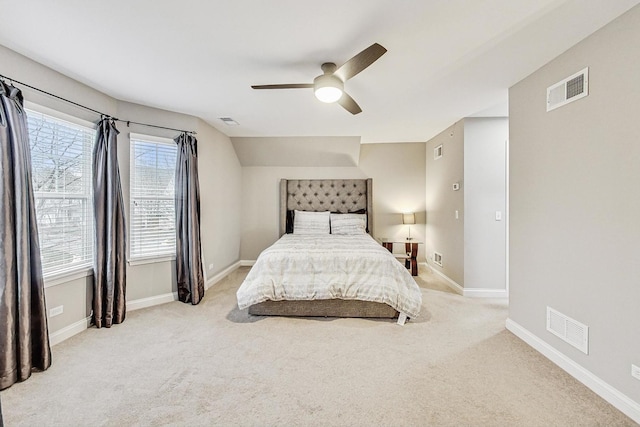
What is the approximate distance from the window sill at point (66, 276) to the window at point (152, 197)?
496 mm

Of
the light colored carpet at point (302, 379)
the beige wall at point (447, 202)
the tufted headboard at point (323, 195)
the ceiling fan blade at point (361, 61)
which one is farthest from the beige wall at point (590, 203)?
the tufted headboard at point (323, 195)

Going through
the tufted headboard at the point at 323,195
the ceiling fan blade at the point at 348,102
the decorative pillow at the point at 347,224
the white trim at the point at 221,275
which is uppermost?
the ceiling fan blade at the point at 348,102

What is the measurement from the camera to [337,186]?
18.0ft

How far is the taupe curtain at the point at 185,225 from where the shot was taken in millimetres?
3574

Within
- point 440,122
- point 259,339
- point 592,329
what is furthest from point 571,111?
point 259,339

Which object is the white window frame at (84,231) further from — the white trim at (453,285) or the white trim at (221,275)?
the white trim at (453,285)

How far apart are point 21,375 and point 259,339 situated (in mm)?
1685

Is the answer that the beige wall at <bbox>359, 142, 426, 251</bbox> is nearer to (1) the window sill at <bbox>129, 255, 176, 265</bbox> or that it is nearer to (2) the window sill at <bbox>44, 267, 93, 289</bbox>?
(1) the window sill at <bbox>129, 255, 176, 265</bbox>

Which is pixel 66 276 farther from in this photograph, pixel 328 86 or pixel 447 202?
pixel 447 202

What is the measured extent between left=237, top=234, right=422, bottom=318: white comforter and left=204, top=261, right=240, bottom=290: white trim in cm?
134

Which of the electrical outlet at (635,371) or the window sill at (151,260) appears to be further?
the window sill at (151,260)

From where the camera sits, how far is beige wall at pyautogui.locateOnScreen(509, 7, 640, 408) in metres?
1.75

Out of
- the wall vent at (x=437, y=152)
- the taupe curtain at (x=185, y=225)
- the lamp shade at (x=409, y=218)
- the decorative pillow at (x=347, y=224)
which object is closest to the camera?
the taupe curtain at (x=185, y=225)

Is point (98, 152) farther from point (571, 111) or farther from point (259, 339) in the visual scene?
point (571, 111)
